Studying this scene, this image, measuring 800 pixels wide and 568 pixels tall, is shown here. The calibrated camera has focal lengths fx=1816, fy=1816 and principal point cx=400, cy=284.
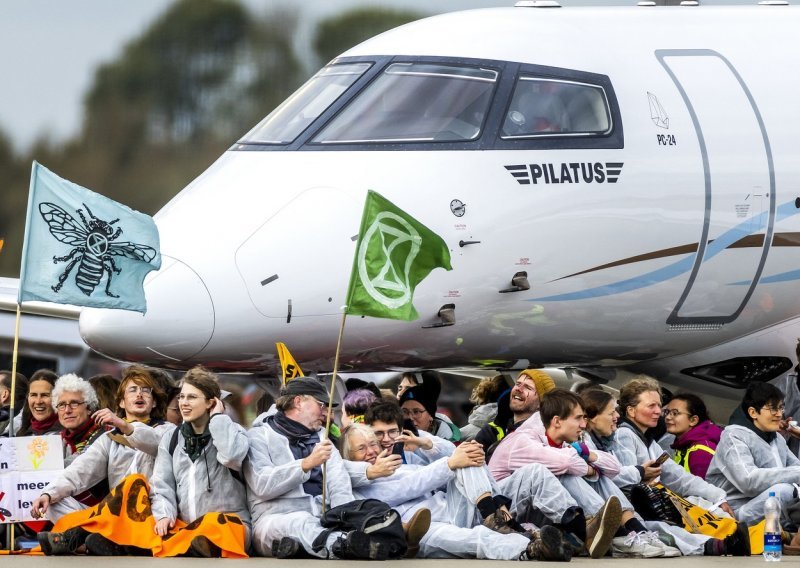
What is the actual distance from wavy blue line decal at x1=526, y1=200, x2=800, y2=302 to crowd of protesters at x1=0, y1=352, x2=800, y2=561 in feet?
2.51

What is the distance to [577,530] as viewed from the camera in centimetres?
1285

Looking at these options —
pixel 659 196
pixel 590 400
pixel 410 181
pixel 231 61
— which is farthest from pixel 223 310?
pixel 231 61

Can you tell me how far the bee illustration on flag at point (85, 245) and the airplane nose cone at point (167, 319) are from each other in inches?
17.8

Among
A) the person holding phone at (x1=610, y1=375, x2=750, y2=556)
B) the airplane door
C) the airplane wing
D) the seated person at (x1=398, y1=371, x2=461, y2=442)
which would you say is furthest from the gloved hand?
the airplane wing

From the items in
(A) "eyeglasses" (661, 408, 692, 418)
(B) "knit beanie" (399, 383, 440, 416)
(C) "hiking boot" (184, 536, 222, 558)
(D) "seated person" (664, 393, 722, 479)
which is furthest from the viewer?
(B) "knit beanie" (399, 383, 440, 416)

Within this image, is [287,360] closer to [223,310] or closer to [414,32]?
[223,310]

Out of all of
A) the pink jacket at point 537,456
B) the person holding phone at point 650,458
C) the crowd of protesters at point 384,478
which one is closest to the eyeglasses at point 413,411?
the crowd of protesters at point 384,478

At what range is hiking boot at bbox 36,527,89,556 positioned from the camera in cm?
1258

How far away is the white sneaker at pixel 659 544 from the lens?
13.2 meters

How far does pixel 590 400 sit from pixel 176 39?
77.2 feet

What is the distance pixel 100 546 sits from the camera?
12.5 meters

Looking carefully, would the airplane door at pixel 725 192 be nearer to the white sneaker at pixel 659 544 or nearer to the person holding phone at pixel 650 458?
the person holding phone at pixel 650 458

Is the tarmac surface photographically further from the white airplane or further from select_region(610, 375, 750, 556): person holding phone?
the white airplane

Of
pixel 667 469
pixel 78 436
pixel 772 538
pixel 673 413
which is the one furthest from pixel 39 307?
pixel 772 538
